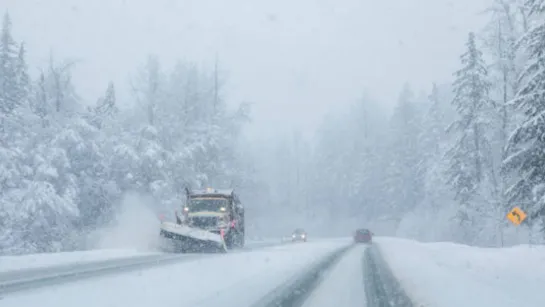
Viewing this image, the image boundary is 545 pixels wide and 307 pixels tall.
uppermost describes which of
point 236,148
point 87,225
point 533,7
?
point 533,7

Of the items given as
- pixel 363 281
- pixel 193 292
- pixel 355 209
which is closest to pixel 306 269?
pixel 363 281

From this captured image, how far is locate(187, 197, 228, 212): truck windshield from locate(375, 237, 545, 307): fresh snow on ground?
11.0 m

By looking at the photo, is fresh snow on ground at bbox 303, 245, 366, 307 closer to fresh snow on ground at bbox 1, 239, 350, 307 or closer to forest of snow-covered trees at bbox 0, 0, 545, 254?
fresh snow on ground at bbox 1, 239, 350, 307

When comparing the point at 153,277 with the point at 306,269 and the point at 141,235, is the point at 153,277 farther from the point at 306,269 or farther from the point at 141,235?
the point at 141,235

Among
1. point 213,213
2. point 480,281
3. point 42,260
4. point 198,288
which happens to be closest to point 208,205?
point 213,213

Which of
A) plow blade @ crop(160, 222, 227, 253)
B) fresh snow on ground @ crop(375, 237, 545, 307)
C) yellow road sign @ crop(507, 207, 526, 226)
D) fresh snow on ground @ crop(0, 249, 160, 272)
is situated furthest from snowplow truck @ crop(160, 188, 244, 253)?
yellow road sign @ crop(507, 207, 526, 226)

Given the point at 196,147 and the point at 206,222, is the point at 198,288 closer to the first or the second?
the point at 206,222

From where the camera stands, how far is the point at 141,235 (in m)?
35.6

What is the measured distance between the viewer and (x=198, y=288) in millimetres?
13094

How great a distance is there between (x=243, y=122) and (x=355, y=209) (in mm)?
39223

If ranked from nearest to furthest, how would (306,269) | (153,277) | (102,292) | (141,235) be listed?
1. (102,292)
2. (153,277)
3. (306,269)
4. (141,235)

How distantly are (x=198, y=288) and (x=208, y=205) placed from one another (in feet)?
57.2

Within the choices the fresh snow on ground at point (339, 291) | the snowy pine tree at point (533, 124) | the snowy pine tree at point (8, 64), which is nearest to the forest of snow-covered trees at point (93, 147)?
the snowy pine tree at point (8, 64)

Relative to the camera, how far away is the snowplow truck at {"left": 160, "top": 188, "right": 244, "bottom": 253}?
87.1 ft
